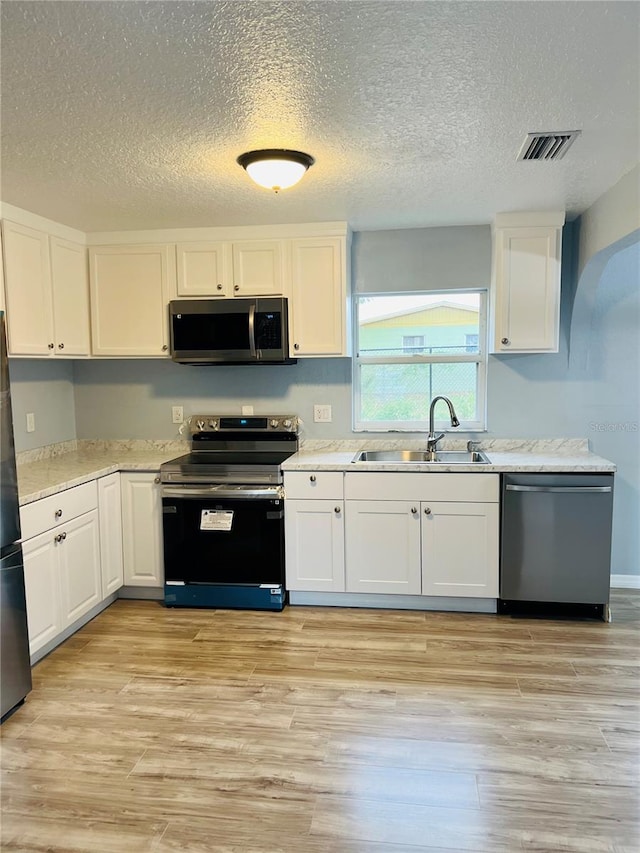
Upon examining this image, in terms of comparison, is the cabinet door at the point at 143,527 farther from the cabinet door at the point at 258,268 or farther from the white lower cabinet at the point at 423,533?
the cabinet door at the point at 258,268

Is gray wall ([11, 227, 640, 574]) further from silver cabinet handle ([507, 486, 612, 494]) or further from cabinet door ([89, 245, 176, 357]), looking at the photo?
silver cabinet handle ([507, 486, 612, 494])

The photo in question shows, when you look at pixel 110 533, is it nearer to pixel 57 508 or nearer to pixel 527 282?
pixel 57 508

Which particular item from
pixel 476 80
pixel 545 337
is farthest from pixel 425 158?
pixel 545 337

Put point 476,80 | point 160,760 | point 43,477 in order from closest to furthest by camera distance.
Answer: point 476,80
point 160,760
point 43,477

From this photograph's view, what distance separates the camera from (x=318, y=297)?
Result: 3652 mm

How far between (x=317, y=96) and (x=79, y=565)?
8.50ft

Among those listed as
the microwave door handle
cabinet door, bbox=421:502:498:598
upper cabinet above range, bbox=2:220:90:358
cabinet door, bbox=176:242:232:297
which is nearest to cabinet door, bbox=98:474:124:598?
upper cabinet above range, bbox=2:220:90:358

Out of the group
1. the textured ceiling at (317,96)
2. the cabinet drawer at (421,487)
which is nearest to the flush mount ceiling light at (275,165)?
the textured ceiling at (317,96)

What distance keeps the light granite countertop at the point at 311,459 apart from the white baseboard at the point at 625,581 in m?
0.84

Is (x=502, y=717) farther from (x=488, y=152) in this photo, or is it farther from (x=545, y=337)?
(x=488, y=152)

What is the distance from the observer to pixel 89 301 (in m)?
3.82

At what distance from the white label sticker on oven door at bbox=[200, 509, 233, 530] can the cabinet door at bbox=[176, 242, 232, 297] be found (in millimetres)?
1350

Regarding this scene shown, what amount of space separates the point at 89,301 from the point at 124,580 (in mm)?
1803

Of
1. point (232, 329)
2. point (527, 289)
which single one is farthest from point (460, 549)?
point (232, 329)
